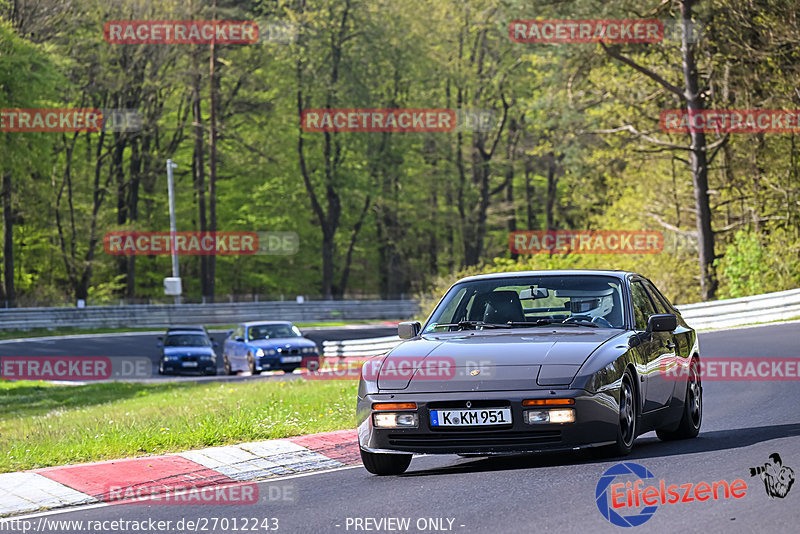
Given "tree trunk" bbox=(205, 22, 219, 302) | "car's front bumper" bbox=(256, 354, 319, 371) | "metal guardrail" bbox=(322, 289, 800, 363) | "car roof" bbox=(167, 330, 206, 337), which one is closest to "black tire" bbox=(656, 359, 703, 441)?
"metal guardrail" bbox=(322, 289, 800, 363)

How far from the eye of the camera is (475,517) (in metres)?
6.87

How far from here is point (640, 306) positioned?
32.6 ft

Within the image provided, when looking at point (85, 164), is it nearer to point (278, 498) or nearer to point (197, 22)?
point (197, 22)

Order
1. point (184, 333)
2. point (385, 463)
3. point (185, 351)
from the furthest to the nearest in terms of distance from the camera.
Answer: point (184, 333) → point (185, 351) → point (385, 463)

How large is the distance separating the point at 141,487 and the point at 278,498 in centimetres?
135

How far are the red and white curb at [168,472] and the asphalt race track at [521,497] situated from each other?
0.39 meters

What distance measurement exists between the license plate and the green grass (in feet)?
12.1

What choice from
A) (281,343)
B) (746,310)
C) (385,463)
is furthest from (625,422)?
(281,343)

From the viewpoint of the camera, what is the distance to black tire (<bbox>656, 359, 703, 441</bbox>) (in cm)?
1020

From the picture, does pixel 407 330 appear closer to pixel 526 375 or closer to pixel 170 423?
pixel 526 375

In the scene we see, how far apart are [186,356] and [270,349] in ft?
15.7

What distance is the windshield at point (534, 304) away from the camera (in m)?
9.48

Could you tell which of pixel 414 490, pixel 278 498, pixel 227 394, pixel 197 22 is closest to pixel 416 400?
pixel 414 490

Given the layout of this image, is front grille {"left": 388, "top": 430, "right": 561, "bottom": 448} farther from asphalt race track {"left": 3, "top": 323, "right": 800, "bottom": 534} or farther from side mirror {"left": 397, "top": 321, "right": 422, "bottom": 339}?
side mirror {"left": 397, "top": 321, "right": 422, "bottom": 339}
